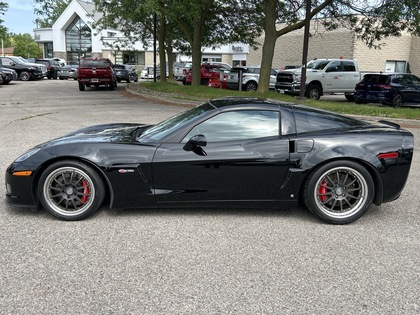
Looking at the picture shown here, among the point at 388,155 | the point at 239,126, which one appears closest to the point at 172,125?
the point at 239,126

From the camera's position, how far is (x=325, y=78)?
1844cm

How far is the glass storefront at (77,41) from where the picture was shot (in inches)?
2243

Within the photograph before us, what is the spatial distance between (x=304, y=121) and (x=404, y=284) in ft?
6.39

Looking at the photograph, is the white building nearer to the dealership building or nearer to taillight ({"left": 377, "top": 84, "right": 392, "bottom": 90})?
the dealership building

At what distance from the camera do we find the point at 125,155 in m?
4.11

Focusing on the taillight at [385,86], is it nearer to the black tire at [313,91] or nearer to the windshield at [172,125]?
the black tire at [313,91]

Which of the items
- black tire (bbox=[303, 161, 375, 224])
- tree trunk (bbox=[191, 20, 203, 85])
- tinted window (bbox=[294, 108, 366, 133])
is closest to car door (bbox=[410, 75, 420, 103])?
tree trunk (bbox=[191, 20, 203, 85])

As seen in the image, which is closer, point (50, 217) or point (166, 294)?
point (166, 294)

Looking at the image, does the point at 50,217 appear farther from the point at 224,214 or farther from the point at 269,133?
the point at 269,133

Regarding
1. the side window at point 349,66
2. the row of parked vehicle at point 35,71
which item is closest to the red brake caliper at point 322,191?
the side window at point 349,66

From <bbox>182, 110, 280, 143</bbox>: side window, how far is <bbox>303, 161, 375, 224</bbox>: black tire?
72cm

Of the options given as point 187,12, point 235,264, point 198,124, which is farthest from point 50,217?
point 187,12

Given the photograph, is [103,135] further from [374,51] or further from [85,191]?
[374,51]

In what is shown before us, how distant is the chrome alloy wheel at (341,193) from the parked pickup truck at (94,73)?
65.3 ft
